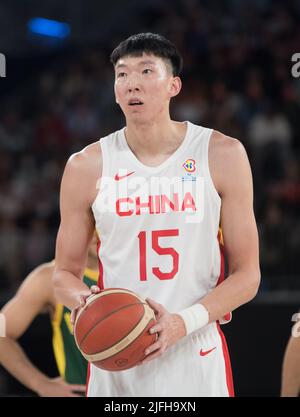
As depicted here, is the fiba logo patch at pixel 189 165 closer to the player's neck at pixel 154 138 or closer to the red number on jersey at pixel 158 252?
the player's neck at pixel 154 138

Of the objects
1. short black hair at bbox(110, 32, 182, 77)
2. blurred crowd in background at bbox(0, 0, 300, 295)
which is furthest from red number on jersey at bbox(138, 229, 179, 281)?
→ blurred crowd in background at bbox(0, 0, 300, 295)

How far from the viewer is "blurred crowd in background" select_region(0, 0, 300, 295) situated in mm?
8336

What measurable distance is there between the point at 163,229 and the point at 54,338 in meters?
1.68

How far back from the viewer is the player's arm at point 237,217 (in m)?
3.47

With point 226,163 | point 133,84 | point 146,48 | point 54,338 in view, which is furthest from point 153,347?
point 54,338

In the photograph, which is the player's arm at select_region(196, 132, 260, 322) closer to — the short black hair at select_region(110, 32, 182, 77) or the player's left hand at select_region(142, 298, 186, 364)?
the player's left hand at select_region(142, 298, 186, 364)

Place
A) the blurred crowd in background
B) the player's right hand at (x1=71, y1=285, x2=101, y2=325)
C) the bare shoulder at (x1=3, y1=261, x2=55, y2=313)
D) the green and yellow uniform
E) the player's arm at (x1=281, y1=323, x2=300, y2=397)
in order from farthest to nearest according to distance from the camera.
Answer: the blurred crowd in background → the bare shoulder at (x1=3, y1=261, x2=55, y2=313) → the green and yellow uniform → the player's arm at (x1=281, y1=323, x2=300, y2=397) → the player's right hand at (x1=71, y1=285, x2=101, y2=325)

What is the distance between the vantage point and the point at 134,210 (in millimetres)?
3518

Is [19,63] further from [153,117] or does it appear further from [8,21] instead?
[153,117]

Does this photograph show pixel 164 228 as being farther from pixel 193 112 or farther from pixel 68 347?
pixel 193 112

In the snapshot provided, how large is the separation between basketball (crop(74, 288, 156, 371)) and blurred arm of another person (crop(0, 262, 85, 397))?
5.45 ft

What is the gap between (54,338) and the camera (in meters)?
4.89

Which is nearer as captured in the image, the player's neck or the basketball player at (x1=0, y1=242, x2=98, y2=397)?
the player's neck
